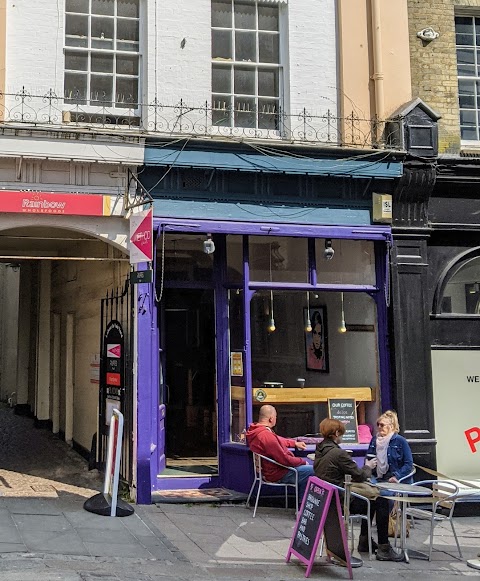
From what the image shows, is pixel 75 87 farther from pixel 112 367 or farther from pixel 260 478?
pixel 260 478

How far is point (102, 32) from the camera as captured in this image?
968cm

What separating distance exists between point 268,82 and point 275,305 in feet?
10.4

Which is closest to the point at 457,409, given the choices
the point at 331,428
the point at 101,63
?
the point at 331,428

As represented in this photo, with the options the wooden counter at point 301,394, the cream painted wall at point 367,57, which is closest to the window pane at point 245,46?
the cream painted wall at point 367,57

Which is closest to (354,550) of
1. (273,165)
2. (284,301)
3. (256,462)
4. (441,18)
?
(256,462)

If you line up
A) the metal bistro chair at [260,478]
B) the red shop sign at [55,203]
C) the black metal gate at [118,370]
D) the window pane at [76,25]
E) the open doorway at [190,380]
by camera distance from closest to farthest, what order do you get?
the metal bistro chair at [260,478], the red shop sign at [55,203], the black metal gate at [118,370], the window pane at [76,25], the open doorway at [190,380]

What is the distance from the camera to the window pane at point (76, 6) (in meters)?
9.59

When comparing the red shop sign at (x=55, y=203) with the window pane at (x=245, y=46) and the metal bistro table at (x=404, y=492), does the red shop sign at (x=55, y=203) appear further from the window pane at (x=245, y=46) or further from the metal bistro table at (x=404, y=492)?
the metal bistro table at (x=404, y=492)

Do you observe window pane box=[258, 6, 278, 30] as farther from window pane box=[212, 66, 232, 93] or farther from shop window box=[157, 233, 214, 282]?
shop window box=[157, 233, 214, 282]

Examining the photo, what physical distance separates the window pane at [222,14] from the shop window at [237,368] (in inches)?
148

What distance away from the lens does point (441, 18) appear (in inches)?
417

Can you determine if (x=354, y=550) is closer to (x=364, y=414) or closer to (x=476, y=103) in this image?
(x=364, y=414)

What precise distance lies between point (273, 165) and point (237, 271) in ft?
4.96

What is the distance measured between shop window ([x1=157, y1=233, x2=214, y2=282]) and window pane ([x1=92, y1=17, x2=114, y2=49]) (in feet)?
9.05
